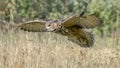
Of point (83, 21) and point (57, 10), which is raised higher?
point (83, 21)

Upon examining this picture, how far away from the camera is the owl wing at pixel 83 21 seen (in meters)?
5.86

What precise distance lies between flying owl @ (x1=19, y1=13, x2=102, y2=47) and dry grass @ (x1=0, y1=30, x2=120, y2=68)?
383 mm

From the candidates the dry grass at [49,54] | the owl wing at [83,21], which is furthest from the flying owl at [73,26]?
the dry grass at [49,54]

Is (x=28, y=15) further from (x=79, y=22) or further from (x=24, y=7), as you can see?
(x=79, y=22)

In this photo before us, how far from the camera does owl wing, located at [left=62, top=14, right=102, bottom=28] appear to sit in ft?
19.2

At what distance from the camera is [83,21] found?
5.97 meters

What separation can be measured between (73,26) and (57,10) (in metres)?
5.79

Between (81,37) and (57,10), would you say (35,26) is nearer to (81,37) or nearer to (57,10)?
(81,37)

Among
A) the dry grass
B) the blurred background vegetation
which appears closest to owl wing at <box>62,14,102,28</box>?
the dry grass

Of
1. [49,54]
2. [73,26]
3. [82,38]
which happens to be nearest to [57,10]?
[49,54]

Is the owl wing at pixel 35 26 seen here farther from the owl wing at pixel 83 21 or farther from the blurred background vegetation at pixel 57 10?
the blurred background vegetation at pixel 57 10

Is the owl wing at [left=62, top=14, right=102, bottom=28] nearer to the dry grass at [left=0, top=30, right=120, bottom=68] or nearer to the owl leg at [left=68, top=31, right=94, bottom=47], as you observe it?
the owl leg at [left=68, top=31, right=94, bottom=47]

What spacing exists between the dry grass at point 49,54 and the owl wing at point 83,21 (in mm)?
640

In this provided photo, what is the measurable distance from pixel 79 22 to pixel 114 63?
104cm
